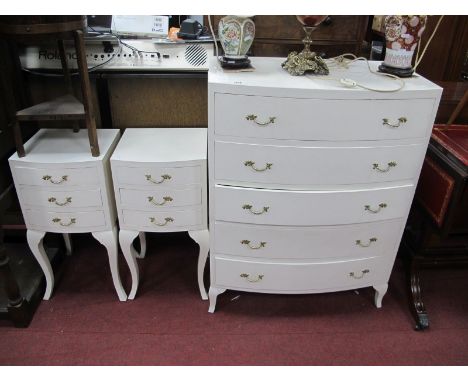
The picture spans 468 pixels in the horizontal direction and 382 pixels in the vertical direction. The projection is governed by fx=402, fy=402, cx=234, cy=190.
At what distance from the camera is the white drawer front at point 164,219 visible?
1.62 meters

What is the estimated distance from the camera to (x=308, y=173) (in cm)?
139

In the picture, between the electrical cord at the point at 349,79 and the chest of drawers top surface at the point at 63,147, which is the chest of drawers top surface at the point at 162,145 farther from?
the electrical cord at the point at 349,79

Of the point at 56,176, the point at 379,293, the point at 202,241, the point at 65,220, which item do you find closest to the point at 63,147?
the point at 56,176

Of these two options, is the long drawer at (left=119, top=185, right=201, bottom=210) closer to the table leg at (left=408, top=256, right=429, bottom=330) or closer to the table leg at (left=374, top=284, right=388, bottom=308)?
the table leg at (left=374, top=284, right=388, bottom=308)

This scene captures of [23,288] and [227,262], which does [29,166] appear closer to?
[23,288]

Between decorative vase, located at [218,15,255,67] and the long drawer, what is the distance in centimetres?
50

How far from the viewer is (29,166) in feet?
4.96

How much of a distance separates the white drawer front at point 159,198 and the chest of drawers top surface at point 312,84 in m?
0.47

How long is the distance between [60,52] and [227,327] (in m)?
1.32

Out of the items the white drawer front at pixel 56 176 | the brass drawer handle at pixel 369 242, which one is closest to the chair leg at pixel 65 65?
the white drawer front at pixel 56 176

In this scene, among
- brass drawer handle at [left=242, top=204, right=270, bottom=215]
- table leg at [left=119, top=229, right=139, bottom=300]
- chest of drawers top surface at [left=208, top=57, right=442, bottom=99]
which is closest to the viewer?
chest of drawers top surface at [left=208, top=57, right=442, bottom=99]

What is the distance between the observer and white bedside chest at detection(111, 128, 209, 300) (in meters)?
1.53

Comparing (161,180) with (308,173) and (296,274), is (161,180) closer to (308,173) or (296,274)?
A: (308,173)

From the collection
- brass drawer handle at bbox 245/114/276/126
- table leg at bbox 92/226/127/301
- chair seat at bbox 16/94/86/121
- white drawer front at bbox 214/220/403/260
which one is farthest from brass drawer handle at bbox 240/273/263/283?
chair seat at bbox 16/94/86/121
